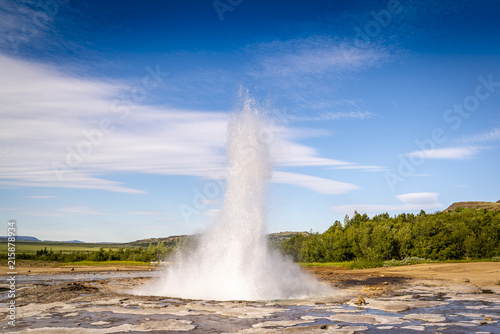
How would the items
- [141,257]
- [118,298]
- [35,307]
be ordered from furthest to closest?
[141,257], [118,298], [35,307]

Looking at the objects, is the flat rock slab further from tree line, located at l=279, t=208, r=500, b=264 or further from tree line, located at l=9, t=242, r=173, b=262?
tree line, located at l=9, t=242, r=173, b=262

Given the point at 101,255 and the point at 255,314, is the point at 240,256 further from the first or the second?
the point at 101,255

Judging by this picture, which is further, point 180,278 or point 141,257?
point 141,257

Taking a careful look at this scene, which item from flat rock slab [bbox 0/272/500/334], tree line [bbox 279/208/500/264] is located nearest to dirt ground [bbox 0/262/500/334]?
flat rock slab [bbox 0/272/500/334]

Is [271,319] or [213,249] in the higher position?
[213,249]

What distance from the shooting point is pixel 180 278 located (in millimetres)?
27344

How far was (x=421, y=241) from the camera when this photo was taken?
64.8m

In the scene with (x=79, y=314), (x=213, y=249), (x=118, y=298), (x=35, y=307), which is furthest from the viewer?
(x=213, y=249)

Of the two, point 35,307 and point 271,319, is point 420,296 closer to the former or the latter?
point 271,319

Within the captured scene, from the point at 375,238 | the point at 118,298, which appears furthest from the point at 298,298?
the point at 375,238

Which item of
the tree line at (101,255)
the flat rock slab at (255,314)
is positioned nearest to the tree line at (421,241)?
the flat rock slab at (255,314)

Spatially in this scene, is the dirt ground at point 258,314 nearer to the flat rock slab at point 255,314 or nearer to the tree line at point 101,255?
the flat rock slab at point 255,314

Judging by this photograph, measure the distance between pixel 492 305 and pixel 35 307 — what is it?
2272 cm

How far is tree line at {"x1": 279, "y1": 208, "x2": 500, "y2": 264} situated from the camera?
5856 cm
